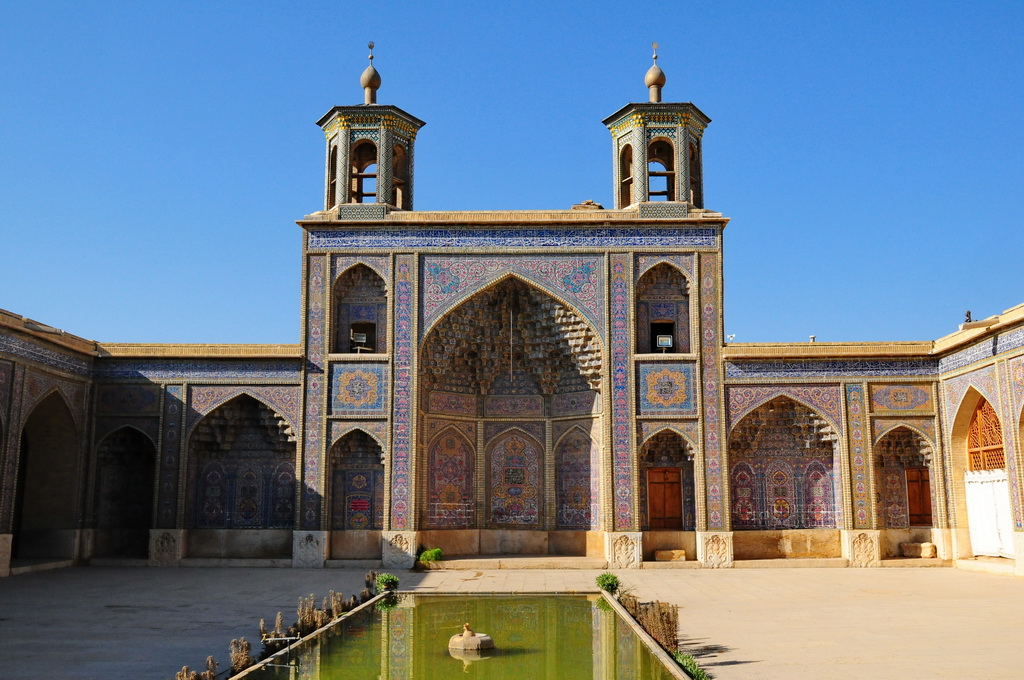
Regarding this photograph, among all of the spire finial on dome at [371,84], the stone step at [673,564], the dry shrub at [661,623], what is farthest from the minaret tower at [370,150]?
the dry shrub at [661,623]

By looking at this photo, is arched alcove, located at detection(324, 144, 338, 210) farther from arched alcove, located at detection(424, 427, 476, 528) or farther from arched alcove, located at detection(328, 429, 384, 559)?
arched alcove, located at detection(424, 427, 476, 528)

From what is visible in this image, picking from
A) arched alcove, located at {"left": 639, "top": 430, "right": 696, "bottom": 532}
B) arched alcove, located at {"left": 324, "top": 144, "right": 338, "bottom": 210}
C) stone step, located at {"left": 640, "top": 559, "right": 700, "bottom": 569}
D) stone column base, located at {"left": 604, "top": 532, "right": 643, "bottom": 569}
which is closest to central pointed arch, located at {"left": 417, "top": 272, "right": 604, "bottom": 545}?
arched alcove, located at {"left": 639, "top": 430, "right": 696, "bottom": 532}

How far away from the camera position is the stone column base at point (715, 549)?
47.2ft

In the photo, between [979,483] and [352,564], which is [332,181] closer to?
[352,564]

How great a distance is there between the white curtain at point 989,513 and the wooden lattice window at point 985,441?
5.1 inches

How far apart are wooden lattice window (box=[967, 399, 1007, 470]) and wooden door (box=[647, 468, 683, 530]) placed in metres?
4.43

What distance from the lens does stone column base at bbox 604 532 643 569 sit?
14391 millimetres

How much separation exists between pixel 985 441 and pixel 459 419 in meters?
8.14

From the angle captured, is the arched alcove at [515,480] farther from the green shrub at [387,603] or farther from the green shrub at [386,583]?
the green shrub at [387,603]

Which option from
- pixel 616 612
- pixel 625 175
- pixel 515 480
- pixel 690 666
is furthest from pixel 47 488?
pixel 690 666

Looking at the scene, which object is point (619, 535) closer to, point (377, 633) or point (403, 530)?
point (403, 530)

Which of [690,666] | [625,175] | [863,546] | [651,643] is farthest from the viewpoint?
[625,175]

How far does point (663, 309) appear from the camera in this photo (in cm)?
1534

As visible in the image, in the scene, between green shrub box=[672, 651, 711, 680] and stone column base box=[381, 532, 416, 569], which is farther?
stone column base box=[381, 532, 416, 569]
